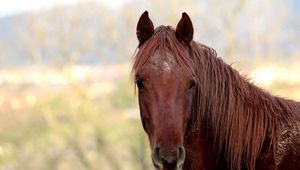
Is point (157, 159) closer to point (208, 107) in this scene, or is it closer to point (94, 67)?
point (208, 107)

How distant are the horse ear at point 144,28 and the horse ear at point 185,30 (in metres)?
0.22

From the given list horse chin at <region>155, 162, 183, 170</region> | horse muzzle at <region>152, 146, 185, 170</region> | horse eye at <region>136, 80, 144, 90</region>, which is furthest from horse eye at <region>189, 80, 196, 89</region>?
horse chin at <region>155, 162, 183, 170</region>

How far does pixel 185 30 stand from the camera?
414 cm

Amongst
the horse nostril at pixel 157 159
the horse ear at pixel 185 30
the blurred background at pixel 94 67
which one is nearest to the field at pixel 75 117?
the blurred background at pixel 94 67

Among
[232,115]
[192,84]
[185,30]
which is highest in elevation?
[185,30]

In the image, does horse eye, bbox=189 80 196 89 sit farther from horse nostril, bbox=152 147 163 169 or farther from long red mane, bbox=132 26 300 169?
horse nostril, bbox=152 147 163 169

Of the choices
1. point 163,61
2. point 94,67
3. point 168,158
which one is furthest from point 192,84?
point 94,67

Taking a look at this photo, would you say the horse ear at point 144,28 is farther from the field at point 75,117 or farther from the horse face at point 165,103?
the field at point 75,117

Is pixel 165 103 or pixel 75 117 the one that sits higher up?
pixel 165 103

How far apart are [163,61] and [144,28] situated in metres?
0.40

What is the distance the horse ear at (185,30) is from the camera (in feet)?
13.5

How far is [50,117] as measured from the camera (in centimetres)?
2959

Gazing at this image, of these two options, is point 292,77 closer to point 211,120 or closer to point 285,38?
point 285,38

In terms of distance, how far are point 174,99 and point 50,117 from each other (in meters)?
26.5
